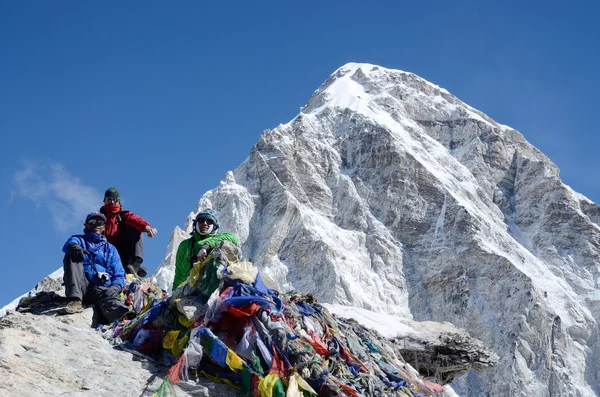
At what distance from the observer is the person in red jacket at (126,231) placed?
1023cm

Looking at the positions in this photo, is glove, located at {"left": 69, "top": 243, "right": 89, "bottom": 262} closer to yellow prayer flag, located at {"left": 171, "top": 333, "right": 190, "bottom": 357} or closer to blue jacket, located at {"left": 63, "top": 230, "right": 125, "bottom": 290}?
blue jacket, located at {"left": 63, "top": 230, "right": 125, "bottom": 290}

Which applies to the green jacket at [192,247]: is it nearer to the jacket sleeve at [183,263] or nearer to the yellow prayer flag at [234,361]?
the jacket sleeve at [183,263]

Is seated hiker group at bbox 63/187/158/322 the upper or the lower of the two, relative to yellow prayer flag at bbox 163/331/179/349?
upper

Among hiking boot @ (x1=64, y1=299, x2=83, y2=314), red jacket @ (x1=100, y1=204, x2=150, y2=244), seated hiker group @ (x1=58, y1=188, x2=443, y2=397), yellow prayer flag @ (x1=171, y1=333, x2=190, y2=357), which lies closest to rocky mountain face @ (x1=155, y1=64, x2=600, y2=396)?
red jacket @ (x1=100, y1=204, x2=150, y2=244)

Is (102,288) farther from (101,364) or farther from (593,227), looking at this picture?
(593,227)


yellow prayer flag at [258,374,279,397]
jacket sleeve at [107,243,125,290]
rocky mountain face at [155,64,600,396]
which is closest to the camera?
yellow prayer flag at [258,374,279,397]

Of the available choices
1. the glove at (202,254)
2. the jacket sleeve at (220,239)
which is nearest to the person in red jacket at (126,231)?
the jacket sleeve at (220,239)

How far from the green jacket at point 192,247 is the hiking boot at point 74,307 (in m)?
1.12

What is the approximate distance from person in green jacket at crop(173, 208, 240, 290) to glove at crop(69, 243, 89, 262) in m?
1.09

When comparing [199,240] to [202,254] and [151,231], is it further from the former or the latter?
[151,231]

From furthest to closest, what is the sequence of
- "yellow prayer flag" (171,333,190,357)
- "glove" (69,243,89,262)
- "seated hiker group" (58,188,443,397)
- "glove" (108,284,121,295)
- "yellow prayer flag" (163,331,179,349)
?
"glove" (108,284,121,295), "glove" (69,243,89,262), "yellow prayer flag" (163,331,179,349), "yellow prayer flag" (171,333,190,357), "seated hiker group" (58,188,443,397)

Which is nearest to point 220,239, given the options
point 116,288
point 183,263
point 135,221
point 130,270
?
point 183,263

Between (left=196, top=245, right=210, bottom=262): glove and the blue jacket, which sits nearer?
(left=196, top=245, right=210, bottom=262): glove

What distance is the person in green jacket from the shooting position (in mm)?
8469
